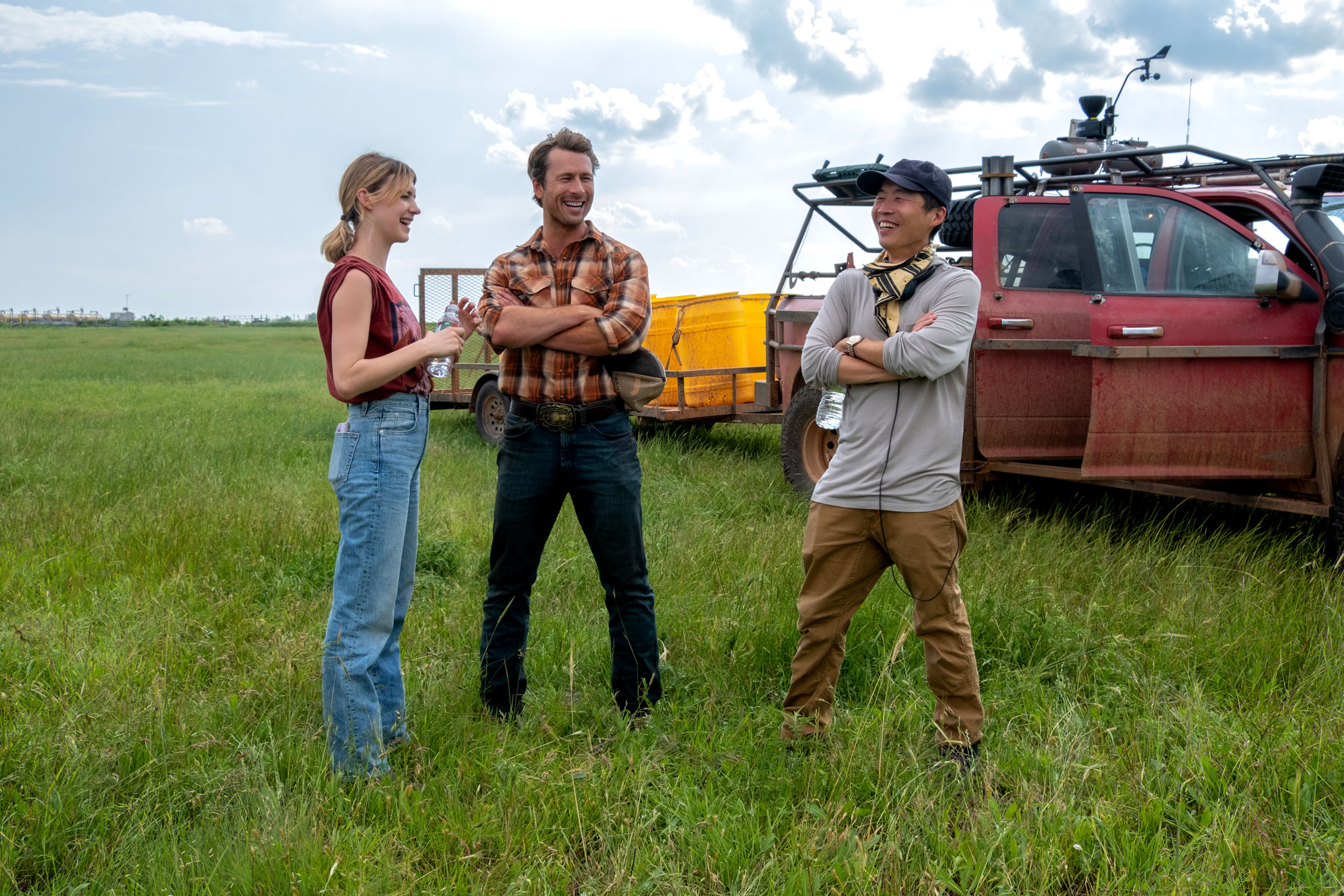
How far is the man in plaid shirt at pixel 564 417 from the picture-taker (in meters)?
3.45

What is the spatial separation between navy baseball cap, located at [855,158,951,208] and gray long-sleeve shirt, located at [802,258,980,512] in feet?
0.83

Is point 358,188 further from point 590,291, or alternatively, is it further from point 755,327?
point 755,327

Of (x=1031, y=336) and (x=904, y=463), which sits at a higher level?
(x=1031, y=336)

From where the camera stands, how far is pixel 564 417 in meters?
3.45

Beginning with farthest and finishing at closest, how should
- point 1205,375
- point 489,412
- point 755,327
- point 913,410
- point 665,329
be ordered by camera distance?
point 489,412
point 665,329
point 755,327
point 1205,375
point 913,410

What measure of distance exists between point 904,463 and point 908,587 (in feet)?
1.34

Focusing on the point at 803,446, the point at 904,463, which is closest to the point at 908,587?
the point at 904,463

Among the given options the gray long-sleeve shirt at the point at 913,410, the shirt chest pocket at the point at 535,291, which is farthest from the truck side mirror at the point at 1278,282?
the shirt chest pocket at the point at 535,291

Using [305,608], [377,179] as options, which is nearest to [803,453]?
[305,608]

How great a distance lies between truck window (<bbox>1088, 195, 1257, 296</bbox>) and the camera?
5691 mm

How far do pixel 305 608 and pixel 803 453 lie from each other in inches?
154

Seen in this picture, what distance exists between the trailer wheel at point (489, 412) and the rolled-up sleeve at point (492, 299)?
7.75 meters

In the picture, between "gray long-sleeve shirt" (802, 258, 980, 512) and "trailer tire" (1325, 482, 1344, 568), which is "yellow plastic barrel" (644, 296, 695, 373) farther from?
"gray long-sleeve shirt" (802, 258, 980, 512)

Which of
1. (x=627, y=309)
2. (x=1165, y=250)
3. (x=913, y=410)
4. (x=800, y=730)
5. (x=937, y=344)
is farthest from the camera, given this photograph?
(x=1165, y=250)
